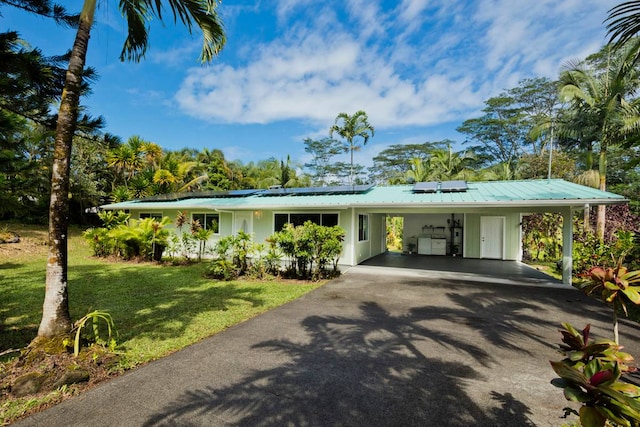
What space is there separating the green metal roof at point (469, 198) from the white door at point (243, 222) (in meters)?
0.77

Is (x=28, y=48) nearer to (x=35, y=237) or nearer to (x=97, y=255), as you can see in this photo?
(x=97, y=255)

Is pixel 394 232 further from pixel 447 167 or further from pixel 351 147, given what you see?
pixel 447 167

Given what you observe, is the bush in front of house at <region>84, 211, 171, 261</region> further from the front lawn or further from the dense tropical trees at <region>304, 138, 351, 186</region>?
the dense tropical trees at <region>304, 138, 351, 186</region>

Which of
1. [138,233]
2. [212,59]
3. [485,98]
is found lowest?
[138,233]

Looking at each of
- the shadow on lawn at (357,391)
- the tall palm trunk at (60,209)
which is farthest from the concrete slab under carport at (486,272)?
the tall palm trunk at (60,209)

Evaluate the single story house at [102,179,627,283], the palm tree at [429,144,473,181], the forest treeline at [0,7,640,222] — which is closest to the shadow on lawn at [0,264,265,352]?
the forest treeline at [0,7,640,222]

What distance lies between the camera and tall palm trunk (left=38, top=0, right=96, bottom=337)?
3476 millimetres

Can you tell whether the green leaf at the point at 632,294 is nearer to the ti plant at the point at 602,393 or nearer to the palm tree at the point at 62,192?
the ti plant at the point at 602,393

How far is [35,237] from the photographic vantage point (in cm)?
1530

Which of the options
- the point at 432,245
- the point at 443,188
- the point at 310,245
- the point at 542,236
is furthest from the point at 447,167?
the point at 310,245

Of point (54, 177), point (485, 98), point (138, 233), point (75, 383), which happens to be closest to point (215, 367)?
point (75, 383)

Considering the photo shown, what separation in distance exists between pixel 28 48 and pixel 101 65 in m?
0.75

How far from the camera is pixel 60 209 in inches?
138

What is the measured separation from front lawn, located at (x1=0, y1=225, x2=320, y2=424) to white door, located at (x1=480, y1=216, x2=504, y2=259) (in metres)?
10.4
